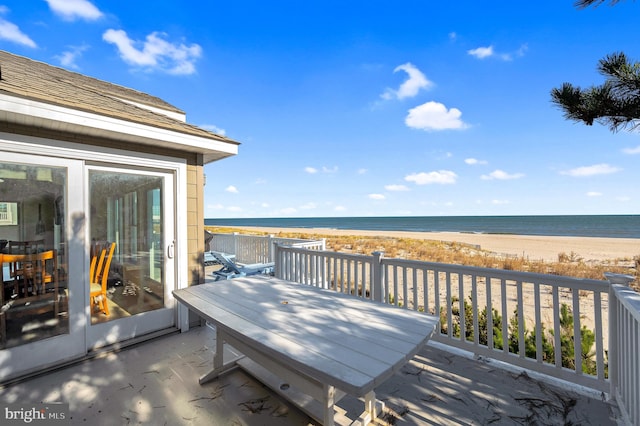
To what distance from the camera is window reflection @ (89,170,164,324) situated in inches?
112

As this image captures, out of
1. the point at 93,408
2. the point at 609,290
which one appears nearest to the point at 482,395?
the point at 609,290

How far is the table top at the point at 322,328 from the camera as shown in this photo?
1121mm

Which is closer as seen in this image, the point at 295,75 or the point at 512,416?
the point at 512,416

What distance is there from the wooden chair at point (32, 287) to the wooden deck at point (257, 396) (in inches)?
22.4

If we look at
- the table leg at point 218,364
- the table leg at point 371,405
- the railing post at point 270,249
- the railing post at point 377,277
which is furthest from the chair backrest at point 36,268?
the railing post at point 270,249

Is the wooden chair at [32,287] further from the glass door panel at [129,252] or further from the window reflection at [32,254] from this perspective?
the glass door panel at [129,252]

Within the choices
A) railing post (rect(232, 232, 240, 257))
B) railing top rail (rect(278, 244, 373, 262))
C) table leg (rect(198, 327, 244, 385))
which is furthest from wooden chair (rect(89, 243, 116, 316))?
railing post (rect(232, 232, 240, 257))

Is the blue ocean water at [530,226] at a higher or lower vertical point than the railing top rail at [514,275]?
lower

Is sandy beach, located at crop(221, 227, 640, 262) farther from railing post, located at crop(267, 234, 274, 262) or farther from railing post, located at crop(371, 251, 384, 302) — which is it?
railing post, located at crop(371, 251, 384, 302)

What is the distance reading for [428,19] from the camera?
317 inches

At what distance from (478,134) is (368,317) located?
2245 cm

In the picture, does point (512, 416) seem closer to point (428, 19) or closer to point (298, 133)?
point (428, 19)

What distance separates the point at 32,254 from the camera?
249 centimetres

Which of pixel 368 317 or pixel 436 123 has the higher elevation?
pixel 436 123
